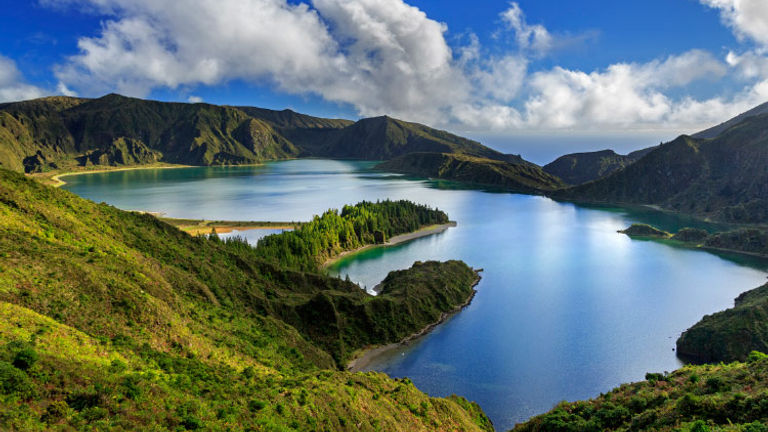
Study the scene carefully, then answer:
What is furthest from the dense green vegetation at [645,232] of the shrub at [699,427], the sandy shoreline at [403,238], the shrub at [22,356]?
the shrub at [22,356]

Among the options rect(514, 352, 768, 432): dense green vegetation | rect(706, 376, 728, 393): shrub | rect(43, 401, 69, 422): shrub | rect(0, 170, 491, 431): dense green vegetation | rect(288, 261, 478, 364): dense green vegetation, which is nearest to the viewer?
rect(43, 401, 69, 422): shrub

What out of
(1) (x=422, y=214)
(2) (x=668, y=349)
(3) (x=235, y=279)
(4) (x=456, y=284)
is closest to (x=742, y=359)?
(2) (x=668, y=349)

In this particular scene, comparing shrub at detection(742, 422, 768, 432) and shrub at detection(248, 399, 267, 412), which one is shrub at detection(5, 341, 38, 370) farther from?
shrub at detection(742, 422, 768, 432)

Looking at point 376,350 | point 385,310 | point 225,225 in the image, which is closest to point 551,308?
point 385,310

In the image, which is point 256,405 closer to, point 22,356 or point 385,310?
point 22,356

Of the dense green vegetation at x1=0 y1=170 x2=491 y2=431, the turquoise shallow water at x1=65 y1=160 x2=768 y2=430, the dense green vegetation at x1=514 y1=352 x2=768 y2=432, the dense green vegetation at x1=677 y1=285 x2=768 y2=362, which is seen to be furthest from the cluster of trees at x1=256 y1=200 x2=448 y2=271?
the dense green vegetation at x1=677 y1=285 x2=768 y2=362

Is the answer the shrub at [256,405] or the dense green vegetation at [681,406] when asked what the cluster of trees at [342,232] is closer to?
the shrub at [256,405]
